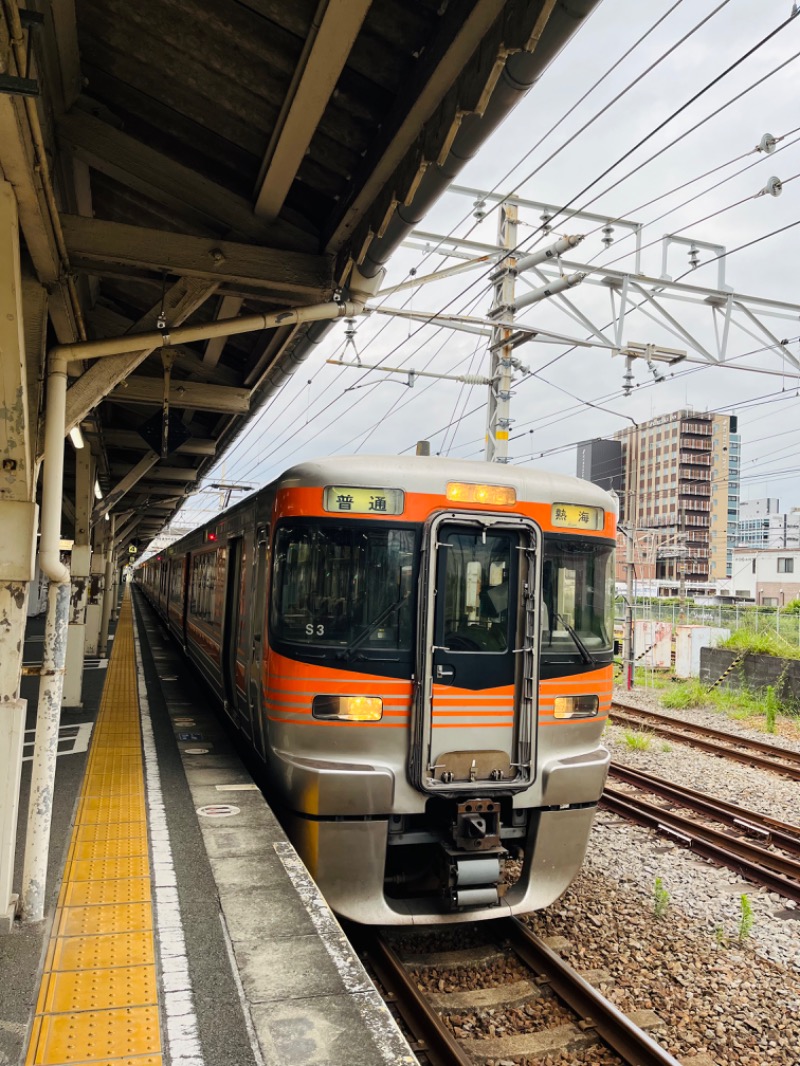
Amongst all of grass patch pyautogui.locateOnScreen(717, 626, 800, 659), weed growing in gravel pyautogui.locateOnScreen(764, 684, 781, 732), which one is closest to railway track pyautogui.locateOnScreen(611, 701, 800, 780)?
weed growing in gravel pyautogui.locateOnScreen(764, 684, 781, 732)

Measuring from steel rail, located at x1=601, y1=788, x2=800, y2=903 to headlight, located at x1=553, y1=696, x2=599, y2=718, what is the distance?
2.58 meters

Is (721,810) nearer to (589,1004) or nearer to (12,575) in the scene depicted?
(589,1004)

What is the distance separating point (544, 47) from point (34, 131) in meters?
1.75

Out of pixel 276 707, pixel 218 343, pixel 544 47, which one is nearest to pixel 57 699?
pixel 276 707

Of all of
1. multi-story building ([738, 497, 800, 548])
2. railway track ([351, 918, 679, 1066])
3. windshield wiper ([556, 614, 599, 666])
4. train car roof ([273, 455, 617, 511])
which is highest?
multi-story building ([738, 497, 800, 548])

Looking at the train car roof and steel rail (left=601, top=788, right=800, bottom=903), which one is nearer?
the train car roof

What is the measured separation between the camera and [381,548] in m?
4.80

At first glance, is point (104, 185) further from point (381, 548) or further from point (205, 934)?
point (205, 934)

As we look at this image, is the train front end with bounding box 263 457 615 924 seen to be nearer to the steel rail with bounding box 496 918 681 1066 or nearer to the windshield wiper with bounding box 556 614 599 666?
the windshield wiper with bounding box 556 614 599 666

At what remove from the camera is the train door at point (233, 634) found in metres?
6.61

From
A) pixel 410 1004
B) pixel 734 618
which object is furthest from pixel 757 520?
pixel 410 1004

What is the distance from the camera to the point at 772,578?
195ft

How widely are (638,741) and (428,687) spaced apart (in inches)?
307

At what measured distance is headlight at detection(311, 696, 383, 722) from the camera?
464 centimetres
